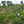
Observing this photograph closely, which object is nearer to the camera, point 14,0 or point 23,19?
point 23,19

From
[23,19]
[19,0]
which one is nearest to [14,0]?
[19,0]

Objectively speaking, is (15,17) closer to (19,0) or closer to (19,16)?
(19,16)

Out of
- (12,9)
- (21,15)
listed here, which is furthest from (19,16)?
(12,9)

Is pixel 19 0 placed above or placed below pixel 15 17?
above

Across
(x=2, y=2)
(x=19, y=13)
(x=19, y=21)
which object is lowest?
(x=19, y=21)

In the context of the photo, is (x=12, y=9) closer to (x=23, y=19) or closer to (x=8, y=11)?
(x=8, y=11)

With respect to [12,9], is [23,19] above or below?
below
